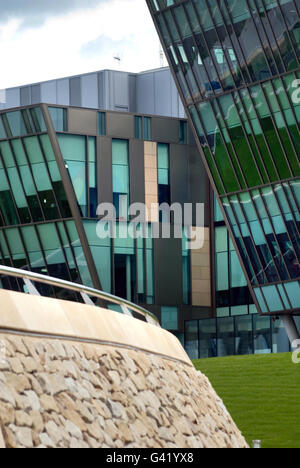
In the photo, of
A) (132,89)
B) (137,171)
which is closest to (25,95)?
(132,89)

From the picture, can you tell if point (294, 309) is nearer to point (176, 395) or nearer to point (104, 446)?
point (176, 395)

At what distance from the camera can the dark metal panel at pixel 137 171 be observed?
170ft

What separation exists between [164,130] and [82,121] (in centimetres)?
456

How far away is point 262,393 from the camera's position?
29.9m

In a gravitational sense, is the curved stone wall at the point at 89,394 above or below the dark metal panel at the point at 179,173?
below

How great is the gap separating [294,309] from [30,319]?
3283 centimetres

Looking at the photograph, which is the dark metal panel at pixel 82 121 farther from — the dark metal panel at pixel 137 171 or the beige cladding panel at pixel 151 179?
the beige cladding panel at pixel 151 179

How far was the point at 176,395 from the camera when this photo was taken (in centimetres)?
1453

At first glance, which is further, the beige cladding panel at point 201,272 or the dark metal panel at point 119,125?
the beige cladding panel at point 201,272

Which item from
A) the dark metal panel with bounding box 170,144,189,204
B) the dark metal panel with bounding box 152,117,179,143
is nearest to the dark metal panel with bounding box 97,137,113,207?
the dark metal panel with bounding box 152,117,179,143

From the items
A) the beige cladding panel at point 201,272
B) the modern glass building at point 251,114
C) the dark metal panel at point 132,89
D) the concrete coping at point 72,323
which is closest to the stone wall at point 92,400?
the concrete coping at point 72,323

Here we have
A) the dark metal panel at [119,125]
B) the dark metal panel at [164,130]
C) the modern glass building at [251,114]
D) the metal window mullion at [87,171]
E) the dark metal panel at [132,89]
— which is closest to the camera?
the modern glass building at [251,114]

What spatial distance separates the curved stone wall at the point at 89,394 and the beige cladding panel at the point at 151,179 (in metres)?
36.5
